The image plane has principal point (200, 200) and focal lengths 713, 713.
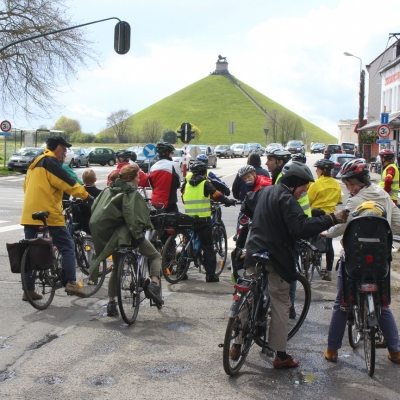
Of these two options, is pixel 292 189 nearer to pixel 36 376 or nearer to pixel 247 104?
pixel 36 376

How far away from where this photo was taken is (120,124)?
122125mm

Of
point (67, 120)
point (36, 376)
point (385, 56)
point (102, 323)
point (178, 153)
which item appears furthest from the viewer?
point (67, 120)

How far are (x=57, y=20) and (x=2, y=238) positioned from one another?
24501mm

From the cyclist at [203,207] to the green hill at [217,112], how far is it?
129956mm

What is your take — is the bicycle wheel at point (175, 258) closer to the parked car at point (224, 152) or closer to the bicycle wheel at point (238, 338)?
the bicycle wheel at point (238, 338)

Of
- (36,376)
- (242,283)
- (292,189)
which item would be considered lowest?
(36,376)

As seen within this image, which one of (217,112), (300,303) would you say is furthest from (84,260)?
(217,112)

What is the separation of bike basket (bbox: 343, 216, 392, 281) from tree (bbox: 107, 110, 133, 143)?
4584 inches

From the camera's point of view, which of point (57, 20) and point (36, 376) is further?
point (57, 20)

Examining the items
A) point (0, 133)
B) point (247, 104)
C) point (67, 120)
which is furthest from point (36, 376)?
point (247, 104)

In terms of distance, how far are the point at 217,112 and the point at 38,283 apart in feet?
528

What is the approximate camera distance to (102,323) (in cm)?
720

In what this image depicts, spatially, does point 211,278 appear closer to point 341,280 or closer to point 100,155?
point 341,280

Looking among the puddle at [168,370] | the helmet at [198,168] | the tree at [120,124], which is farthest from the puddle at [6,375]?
the tree at [120,124]
